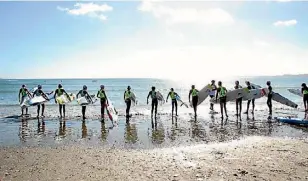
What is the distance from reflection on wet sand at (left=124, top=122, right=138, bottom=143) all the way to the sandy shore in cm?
178

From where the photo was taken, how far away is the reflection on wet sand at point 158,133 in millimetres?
11821

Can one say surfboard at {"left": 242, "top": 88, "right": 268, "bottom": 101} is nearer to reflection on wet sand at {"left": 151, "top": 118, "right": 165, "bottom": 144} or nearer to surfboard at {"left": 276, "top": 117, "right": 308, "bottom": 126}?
surfboard at {"left": 276, "top": 117, "right": 308, "bottom": 126}

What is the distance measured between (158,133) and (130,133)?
1222 millimetres

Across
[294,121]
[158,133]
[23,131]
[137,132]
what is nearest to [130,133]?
[137,132]

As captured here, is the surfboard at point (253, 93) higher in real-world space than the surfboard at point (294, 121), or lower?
higher

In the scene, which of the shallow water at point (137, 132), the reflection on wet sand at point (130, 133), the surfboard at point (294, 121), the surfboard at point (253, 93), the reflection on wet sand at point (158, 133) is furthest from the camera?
the surfboard at point (253, 93)

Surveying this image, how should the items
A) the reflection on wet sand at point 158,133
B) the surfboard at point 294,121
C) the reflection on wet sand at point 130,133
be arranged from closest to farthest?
1. the reflection on wet sand at point 158,133
2. the reflection on wet sand at point 130,133
3. the surfboard at point 294,121

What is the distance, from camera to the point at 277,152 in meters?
9.57

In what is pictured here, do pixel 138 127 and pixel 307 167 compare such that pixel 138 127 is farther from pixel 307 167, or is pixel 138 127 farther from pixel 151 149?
pixel 307 167

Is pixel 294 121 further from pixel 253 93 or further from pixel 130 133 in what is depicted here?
pixel 130 133

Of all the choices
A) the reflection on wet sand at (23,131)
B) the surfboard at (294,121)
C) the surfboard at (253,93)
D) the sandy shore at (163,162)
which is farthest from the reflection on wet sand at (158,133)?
the surfboard at (253,93)

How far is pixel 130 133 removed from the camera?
44.2 feet

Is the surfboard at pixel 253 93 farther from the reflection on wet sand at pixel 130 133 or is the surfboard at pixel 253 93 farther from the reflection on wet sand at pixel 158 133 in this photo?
the reflection on wet sand at pixel 130 133

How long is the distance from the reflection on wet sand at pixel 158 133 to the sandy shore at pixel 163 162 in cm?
160
